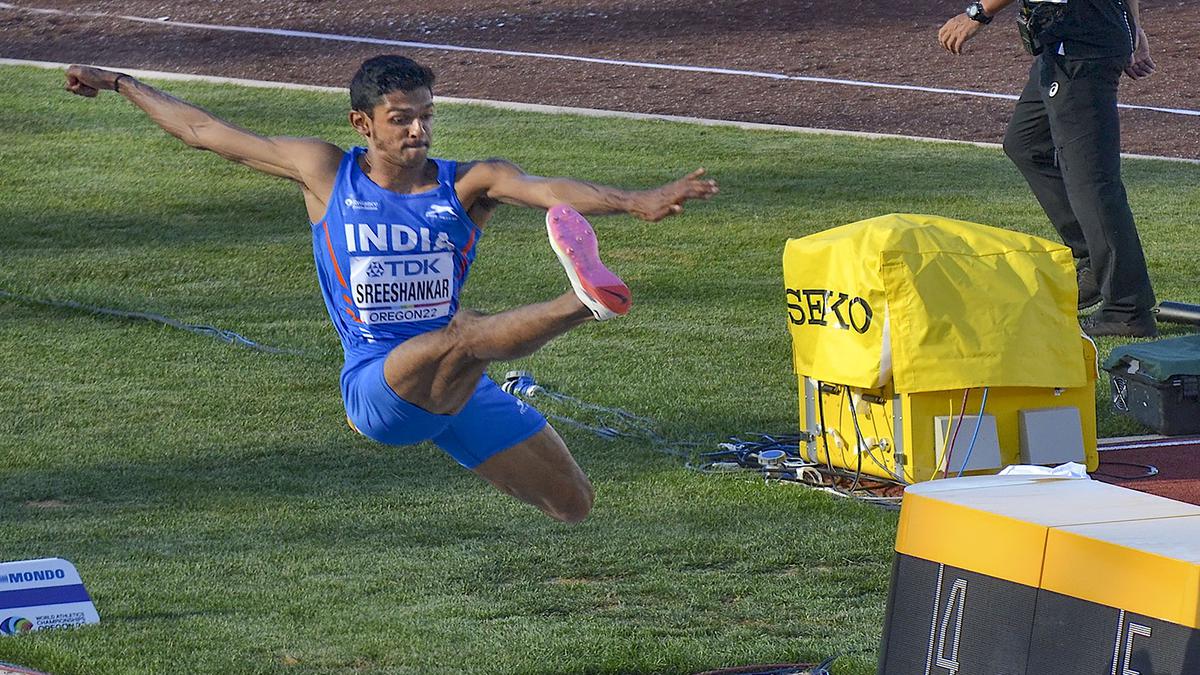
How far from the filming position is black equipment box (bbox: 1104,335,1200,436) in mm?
8664

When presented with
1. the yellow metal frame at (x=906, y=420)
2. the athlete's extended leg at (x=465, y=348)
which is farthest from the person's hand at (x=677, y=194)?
the yellow metal frame at (x=906, y=420)

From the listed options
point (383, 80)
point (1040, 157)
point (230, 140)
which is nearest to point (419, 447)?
point (230, 140)

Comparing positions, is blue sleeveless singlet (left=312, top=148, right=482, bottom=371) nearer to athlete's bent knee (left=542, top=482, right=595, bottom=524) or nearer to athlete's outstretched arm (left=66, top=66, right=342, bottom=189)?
athlete's outstretched arm (left=66, top=66, right=342, bottom=189)

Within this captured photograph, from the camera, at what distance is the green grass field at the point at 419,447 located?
6359 millimetres

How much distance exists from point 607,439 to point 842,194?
5.82 meters

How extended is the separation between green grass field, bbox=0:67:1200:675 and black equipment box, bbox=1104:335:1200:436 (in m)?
0.34

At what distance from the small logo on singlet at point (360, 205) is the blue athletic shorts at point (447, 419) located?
1.60ft

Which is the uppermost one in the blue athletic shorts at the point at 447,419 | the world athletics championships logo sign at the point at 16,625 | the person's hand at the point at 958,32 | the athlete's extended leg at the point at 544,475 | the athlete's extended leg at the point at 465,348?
the person's hand at the point at 958,32

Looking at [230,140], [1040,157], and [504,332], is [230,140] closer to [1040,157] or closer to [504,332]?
[504,332]

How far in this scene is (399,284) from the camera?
6.22 metres

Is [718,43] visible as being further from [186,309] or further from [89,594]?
[89,594]

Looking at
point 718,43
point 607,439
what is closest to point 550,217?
point 607,439

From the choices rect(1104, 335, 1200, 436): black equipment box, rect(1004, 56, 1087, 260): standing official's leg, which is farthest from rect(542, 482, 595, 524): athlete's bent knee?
rect(1004, 56, 1087, 260): standing official's leg

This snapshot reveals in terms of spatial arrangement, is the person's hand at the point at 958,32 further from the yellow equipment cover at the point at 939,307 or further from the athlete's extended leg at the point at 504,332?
the athlete's extended leg at the point at 504,332
